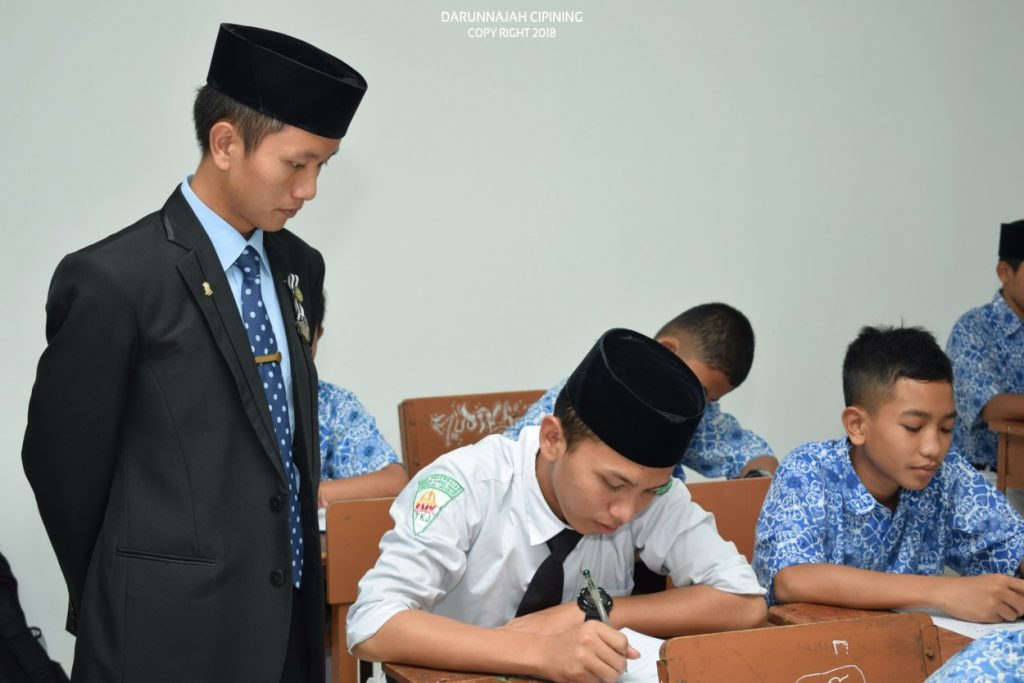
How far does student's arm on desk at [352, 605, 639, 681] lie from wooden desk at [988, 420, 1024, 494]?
2302 millimetres

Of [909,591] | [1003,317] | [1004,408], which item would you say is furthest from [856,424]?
[1003,317]

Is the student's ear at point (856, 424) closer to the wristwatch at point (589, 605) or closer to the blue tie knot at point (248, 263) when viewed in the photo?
the wristwatch at point (589, 605)

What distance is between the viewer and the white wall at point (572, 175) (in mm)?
3674

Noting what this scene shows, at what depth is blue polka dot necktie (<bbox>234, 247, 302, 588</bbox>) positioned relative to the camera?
168 cm

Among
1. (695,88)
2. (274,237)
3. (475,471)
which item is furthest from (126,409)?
(695,88)

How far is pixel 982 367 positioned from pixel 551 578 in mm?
2676

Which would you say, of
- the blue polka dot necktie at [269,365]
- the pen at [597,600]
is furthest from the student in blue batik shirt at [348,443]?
Answer: the pen at [597,600]

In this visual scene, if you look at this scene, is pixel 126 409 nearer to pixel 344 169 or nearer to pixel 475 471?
pixel 475 471

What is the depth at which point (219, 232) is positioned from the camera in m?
1.67

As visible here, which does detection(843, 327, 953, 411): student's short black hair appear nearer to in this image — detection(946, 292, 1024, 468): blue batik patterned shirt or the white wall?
detection(946, 292, 1024, 468): blue batik patterned shirt

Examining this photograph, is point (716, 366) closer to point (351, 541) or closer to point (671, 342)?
point (671, 342)

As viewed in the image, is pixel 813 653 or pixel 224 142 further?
pixel 224 142

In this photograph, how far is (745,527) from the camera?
2.44 m

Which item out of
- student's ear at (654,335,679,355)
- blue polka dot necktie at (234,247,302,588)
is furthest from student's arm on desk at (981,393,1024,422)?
blue polka dot necktie at (234,247,302,588)
